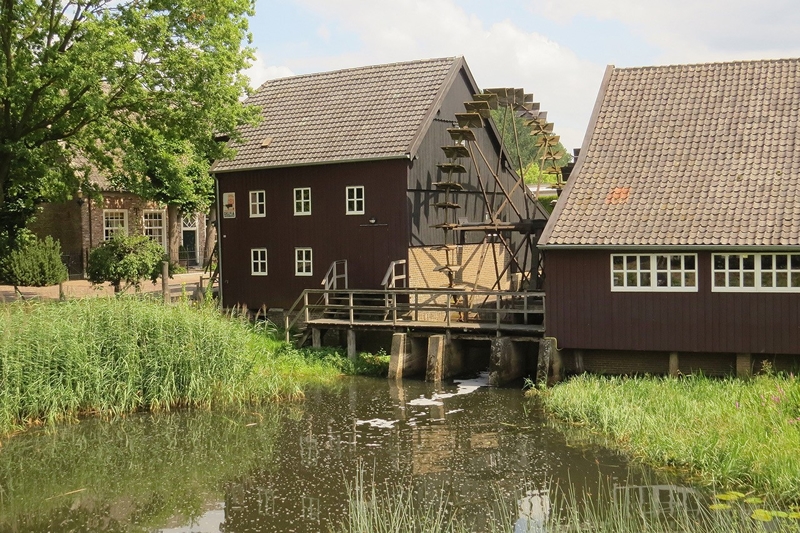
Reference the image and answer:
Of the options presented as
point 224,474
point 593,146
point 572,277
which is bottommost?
point 224,474

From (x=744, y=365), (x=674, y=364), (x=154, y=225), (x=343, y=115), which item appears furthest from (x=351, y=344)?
(x=154, y=225)

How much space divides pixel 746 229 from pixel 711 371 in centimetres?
285

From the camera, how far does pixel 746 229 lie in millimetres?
17062

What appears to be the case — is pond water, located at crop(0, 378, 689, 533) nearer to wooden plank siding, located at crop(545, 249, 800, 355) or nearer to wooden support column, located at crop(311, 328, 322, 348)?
wooden plank siding, located at crop(545, 249, 800, 355)

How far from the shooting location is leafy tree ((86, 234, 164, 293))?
979 inches

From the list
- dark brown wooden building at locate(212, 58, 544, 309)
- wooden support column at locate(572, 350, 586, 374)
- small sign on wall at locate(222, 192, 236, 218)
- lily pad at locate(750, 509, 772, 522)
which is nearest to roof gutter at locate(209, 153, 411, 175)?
dark brown wooden building at locate(212, 58, 544, 309)

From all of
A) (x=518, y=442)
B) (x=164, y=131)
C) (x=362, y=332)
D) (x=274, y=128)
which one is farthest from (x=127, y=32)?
(x=518, y=442)

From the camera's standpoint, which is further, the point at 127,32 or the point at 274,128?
the point at 274,128

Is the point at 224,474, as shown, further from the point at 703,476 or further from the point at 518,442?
the point at 703,476

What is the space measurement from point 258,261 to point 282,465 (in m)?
11.6

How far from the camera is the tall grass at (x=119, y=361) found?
15.5 metres

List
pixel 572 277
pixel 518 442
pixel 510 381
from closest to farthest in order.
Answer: pixel 518 442 < pixel 572 277 < pixel 510 381

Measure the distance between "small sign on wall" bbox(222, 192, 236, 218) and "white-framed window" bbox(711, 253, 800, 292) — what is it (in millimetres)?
13204

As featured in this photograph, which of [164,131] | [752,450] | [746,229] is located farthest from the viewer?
[164,131]
